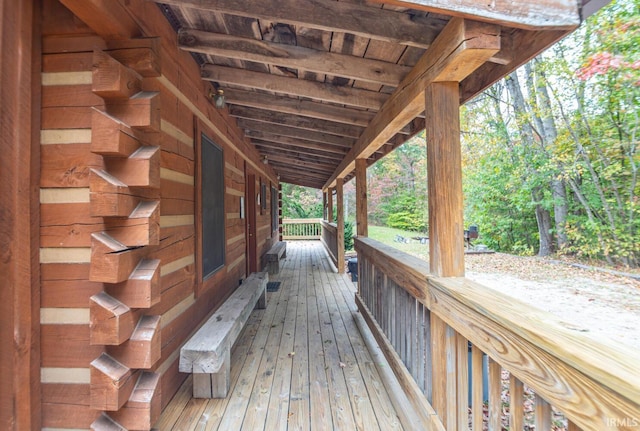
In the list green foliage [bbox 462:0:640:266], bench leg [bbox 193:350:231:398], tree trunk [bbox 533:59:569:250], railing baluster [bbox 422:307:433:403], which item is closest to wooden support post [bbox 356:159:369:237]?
railing baluster [bbox 422:307:433:403]

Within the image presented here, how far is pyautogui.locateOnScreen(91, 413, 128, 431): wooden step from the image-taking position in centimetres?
130

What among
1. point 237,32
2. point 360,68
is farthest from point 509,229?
point 237,32

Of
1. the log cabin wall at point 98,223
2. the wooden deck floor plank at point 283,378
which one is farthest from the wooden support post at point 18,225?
the wooden deck floor plank at point 283,378

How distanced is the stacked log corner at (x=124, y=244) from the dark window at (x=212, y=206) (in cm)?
104

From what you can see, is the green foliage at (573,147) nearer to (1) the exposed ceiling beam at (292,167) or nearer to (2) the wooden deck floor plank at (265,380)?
(1) the exposed ceiling beam at (292,167)

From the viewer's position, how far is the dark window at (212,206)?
2.48 meters

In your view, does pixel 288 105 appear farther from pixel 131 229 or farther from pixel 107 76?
pixel 131 229

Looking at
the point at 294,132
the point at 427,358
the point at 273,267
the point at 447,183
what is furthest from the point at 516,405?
the point at 273,267

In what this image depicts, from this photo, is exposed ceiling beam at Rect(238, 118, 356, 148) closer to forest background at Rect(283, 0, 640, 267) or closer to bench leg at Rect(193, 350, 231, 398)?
bench leg at Rect(193, 350, 231, 398)

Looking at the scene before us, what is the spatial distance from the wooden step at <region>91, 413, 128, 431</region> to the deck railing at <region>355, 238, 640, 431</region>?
160 centimetres

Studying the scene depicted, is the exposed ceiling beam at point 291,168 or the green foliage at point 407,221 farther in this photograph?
the green foliage at point 407,221

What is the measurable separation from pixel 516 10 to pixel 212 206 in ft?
8.32

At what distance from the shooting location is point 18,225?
3.83 ft

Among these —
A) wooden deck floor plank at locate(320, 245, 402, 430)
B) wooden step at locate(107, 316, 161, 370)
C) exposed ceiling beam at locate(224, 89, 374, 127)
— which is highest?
exposed ceiling beam at locate(224, 89, 374, 127)
